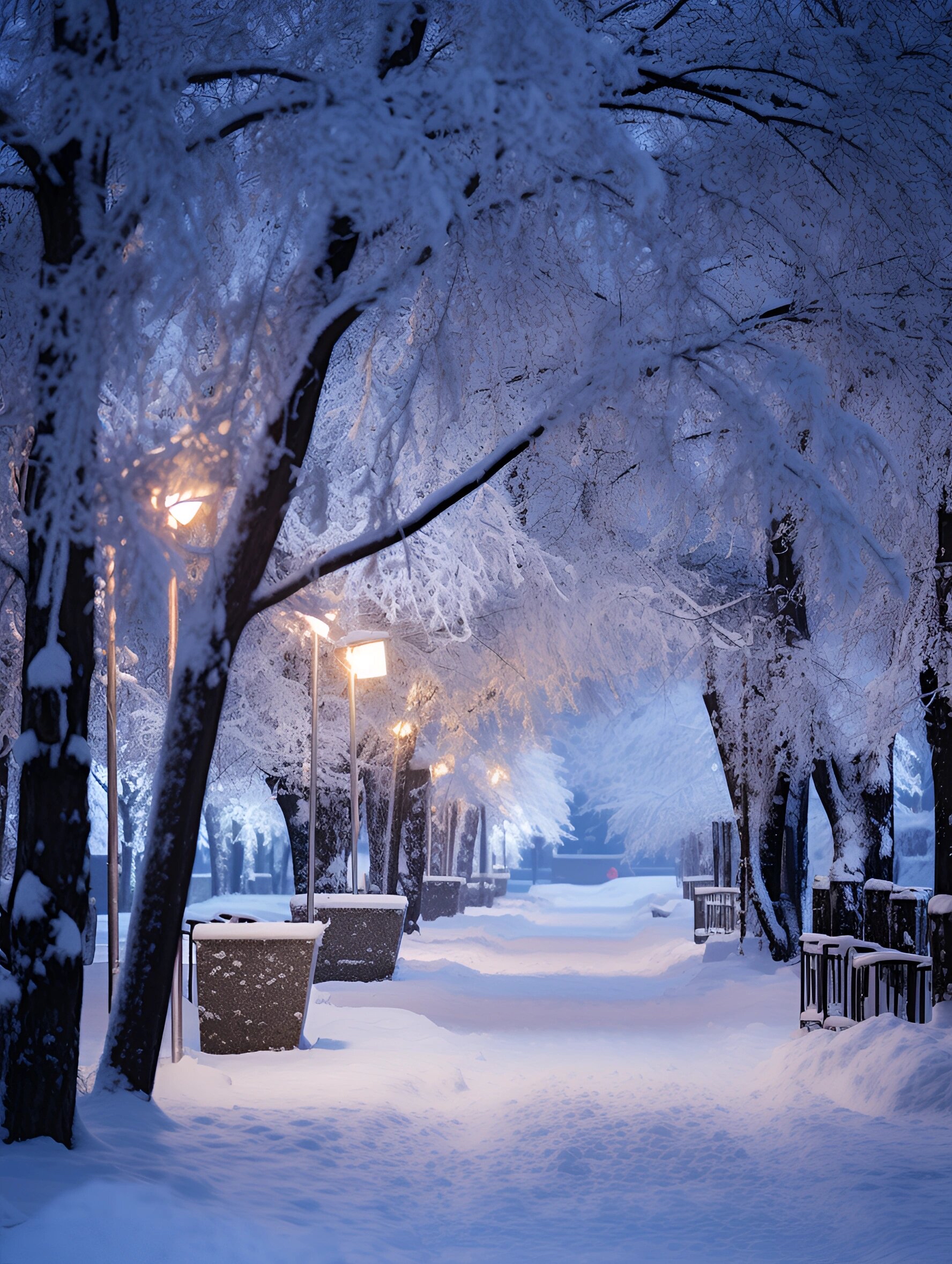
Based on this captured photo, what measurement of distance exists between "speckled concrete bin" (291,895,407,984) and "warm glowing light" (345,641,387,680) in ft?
10.8

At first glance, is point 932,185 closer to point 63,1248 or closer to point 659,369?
point 659,369

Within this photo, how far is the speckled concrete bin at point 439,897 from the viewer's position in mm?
34812

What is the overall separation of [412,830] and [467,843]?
26.9 meters

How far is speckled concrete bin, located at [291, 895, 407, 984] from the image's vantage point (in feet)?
50.5

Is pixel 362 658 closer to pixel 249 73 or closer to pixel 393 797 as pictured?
pixel 249 73

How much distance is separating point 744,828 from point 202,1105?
1413 centimetres

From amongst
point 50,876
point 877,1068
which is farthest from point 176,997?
point 877,1068

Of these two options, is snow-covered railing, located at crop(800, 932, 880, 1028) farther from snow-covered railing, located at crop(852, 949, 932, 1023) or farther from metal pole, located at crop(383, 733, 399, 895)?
metal pole, located at crop(383, 733, 399, 895)

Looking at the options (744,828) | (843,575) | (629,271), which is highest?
(629,271)

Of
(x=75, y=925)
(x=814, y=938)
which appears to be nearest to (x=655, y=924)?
(x=814, y=938)

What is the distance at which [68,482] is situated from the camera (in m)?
5.50

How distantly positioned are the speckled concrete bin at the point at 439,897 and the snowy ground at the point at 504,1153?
22.6m

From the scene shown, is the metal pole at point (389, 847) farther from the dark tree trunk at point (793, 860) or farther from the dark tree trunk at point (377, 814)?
the dark tree trunk at point (793, 860)

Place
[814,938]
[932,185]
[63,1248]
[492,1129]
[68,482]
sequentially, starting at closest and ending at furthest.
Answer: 1. [63,1248]
2. [68,482]
3. [932,185]
4. [492,1129]
5. [814,938]
